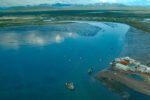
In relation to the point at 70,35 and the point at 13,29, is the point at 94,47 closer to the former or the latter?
the point at 70,35

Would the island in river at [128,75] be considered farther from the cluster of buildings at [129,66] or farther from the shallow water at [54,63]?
the shallow water at [54,63]

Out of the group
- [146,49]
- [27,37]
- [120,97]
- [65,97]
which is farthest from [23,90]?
[27,37]

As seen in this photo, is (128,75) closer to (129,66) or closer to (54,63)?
(129,66)

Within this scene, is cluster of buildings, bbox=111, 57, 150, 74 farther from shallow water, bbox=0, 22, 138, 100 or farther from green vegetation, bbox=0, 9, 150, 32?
green vegetation, bbox=0, 9, 150, 32

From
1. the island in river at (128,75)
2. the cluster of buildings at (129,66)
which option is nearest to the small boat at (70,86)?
the island in river at (128,75)

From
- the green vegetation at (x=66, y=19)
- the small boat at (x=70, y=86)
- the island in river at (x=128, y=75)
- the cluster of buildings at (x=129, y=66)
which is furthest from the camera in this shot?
the green vegetation at (x=66, y=19)

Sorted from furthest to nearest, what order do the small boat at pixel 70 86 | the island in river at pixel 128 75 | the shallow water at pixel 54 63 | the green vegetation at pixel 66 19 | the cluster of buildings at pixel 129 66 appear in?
the green vegetation at pixel 66 19 → the cluster of buildings at pixel 129 66 → the island in river at pixel 128 75 → the small boat at pixel 70 86 → the shallow water at pixel 54 63
